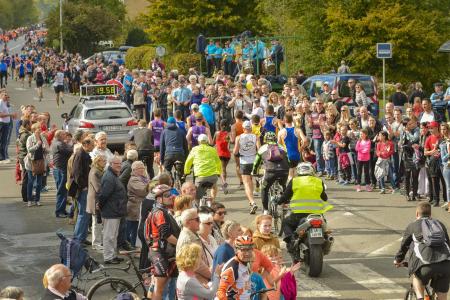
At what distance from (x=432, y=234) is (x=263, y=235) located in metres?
2.02

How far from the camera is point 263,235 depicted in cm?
1191

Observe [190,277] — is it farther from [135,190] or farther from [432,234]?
[135,190]

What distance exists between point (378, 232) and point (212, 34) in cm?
3808

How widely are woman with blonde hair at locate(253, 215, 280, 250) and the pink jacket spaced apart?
37.2ft

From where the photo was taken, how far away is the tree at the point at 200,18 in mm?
55062

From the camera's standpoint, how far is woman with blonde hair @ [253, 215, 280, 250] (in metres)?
11.7

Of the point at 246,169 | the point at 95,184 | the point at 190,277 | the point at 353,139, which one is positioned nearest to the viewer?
the point at 190,277

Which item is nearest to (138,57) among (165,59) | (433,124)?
(165,59)

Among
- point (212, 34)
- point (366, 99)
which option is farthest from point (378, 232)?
point (212, 34)

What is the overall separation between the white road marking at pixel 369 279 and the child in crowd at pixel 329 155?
28.4ft

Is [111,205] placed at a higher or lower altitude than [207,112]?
lower

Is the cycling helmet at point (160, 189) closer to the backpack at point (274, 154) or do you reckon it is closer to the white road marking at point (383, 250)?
the white road marking at point (383, 250)

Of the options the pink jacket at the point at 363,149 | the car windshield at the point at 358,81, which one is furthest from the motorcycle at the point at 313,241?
the car windshield at the point at 358,81

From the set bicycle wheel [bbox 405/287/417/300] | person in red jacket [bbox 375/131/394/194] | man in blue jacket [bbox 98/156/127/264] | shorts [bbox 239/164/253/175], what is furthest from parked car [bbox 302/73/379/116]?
bicycle wheel [bbox 405/287/417/300]
